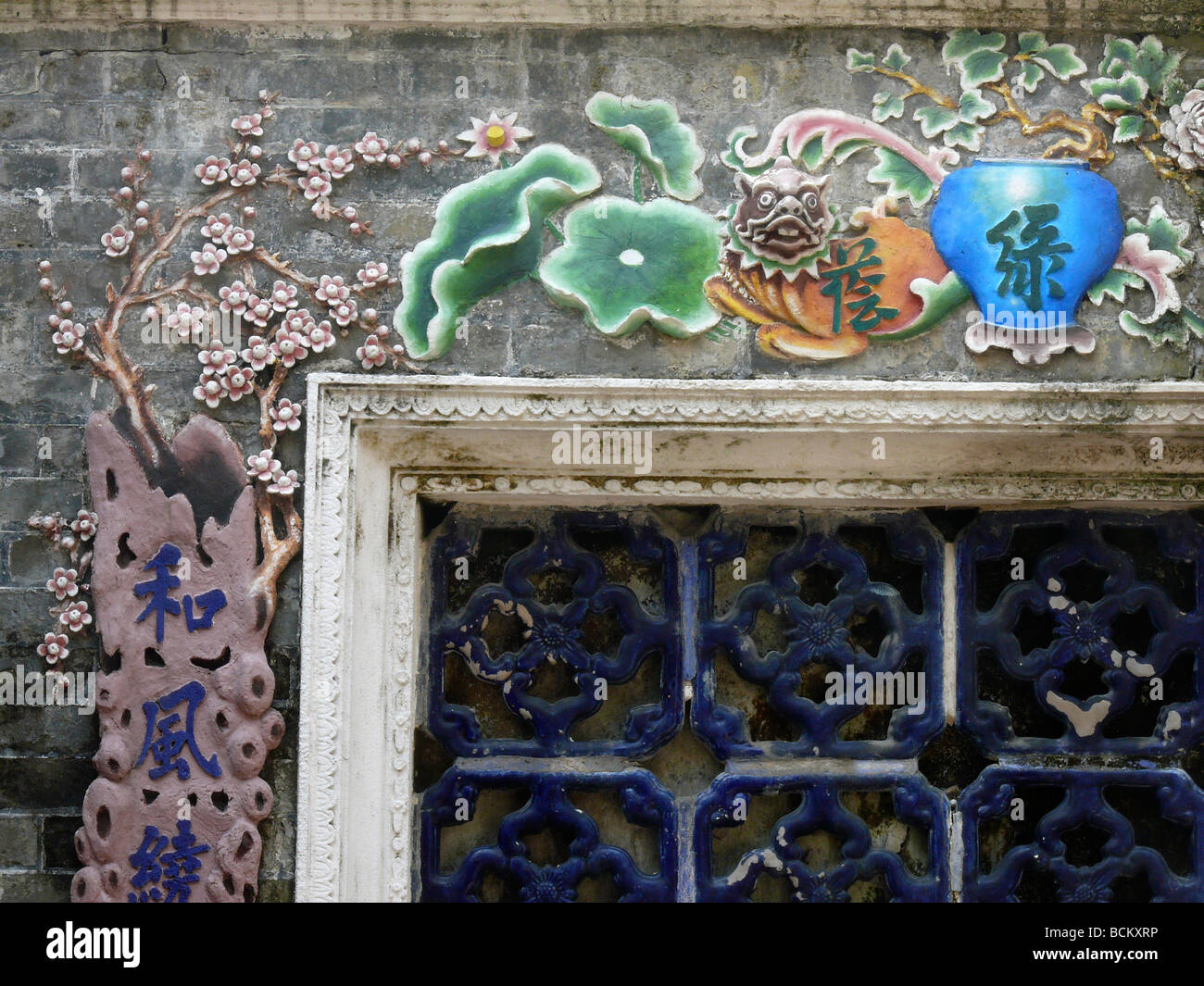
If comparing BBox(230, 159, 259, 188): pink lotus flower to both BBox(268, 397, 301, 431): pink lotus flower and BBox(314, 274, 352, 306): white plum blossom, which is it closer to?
BBox(314, 274, 352, 306): white plum blossom

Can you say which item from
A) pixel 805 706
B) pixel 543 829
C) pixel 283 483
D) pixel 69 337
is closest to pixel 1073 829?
pixel 805 706

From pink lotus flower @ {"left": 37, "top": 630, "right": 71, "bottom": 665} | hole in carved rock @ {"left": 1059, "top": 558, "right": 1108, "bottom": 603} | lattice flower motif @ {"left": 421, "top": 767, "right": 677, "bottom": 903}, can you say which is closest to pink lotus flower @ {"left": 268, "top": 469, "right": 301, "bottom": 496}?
pink lotus flower @ {"left": 37, "top": 630, "right": 71, "bottom": 665}

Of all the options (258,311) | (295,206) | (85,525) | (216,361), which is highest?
(295,206)

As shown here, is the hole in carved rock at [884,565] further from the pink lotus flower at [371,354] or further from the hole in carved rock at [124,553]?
the hole in carved rock at [124,553]

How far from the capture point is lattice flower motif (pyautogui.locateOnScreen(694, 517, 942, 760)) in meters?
2.74

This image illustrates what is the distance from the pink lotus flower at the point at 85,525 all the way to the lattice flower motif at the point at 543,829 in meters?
1.01

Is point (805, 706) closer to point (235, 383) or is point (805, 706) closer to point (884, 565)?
point (884, 565)

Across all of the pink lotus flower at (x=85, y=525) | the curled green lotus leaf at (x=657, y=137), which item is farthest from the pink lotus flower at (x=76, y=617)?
the curled green lotus leaf at (x=657, y=137)

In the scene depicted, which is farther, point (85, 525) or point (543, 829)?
point (543, 829)

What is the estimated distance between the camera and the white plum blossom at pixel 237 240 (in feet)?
8.39

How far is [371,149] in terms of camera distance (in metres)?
2.57

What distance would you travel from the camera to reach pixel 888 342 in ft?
8.38

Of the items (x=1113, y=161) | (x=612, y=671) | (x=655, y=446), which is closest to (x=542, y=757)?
(x=612, y=671)

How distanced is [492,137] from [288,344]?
676 mm
